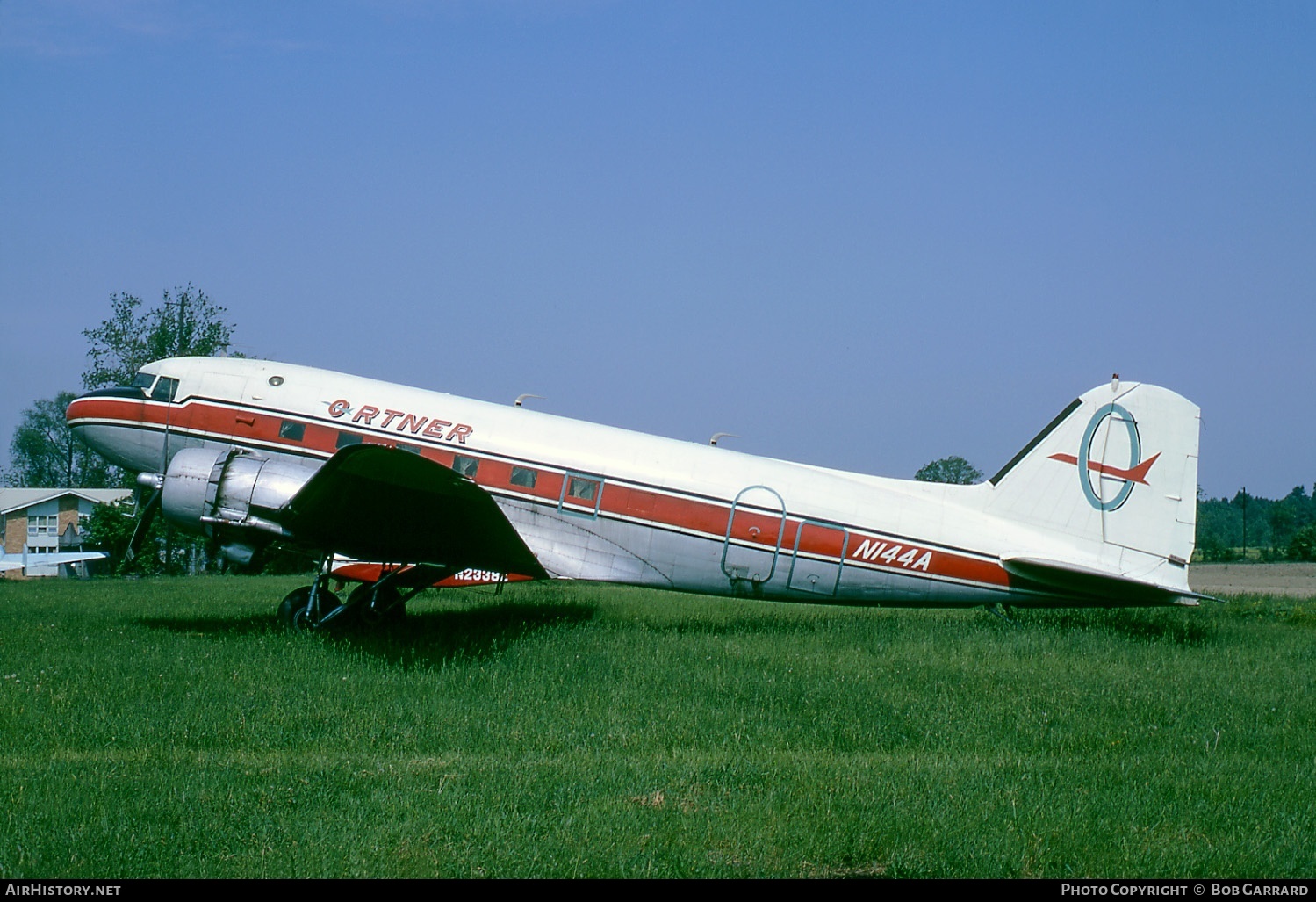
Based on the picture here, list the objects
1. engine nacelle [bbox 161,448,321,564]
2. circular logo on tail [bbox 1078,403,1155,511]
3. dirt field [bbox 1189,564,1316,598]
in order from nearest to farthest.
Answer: engine nacelle [bbox 161,448,321,564]
circular logo on tail [bbox 1078,403,1155,511]
dirt field [bbox 1189,564,1316,598]

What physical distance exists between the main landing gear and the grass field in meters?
0.41

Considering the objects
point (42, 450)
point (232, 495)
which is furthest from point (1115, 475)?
point (42, 450)

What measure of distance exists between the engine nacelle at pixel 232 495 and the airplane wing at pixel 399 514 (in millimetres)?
367

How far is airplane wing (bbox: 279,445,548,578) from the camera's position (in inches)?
352

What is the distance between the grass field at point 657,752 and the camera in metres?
4.56

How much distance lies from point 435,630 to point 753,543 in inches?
153

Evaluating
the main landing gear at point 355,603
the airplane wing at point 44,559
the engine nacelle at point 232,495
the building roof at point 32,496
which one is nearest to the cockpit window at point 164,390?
the engine nacelle at point 232,495

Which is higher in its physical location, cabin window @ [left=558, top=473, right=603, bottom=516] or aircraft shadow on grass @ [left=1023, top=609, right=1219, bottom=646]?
cabin window @ [left=558, top=473, right=603, bottom=516]

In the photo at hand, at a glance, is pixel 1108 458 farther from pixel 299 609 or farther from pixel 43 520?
pixel 43 520

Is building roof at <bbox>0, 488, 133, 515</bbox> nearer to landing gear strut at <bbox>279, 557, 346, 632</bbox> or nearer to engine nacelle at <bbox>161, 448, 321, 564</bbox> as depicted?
landing gear strut at <bbox>279, 557, 346, 632</bbox>

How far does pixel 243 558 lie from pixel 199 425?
95.2 inches

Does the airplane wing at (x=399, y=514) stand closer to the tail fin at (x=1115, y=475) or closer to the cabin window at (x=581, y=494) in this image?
the cabin window at (x=581, y=494)

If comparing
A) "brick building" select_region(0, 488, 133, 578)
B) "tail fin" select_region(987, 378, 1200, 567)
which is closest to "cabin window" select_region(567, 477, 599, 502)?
"tail fin" select_region(987, 378, 1200, 567)

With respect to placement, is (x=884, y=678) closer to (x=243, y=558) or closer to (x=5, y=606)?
(x=243, y=558)
